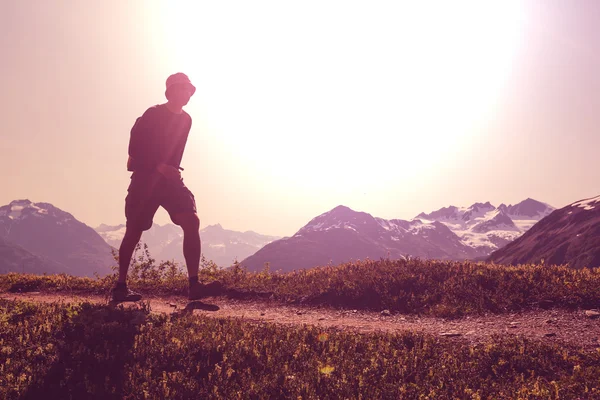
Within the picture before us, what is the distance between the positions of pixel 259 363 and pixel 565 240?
192 meters

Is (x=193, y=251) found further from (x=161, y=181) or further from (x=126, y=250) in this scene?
(x=161, y=181)

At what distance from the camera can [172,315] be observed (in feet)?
23.9

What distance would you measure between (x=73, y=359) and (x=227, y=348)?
1982mm

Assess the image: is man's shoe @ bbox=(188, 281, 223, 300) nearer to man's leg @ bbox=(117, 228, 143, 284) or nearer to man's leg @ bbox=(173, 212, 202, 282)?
man's leg @ bbox=(173, 212, 202, 282)

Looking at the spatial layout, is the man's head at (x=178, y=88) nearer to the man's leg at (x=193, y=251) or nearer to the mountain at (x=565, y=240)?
the man's leg at (x=193, y=251)

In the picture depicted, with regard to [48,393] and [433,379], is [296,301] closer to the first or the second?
[433,379]

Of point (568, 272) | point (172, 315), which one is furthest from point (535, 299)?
point (172, 315)

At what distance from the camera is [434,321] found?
805 cm

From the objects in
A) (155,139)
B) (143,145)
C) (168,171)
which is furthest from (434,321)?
(143,145)

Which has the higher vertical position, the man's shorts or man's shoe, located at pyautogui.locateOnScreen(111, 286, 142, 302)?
the man's shorts

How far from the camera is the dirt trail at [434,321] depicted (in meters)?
6.53

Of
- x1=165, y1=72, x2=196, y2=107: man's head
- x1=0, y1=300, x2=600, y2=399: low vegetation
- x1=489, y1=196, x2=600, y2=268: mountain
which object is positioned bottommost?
x1=0, y1=300, x2=600, y2=399: low vegetation

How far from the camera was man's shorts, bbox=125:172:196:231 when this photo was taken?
28.3ft

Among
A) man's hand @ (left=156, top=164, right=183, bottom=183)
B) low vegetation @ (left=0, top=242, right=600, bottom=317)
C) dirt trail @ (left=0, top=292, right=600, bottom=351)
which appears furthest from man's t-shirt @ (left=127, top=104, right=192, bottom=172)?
low vegetation @ (left=0, top=242, right=600, bottom=317)
